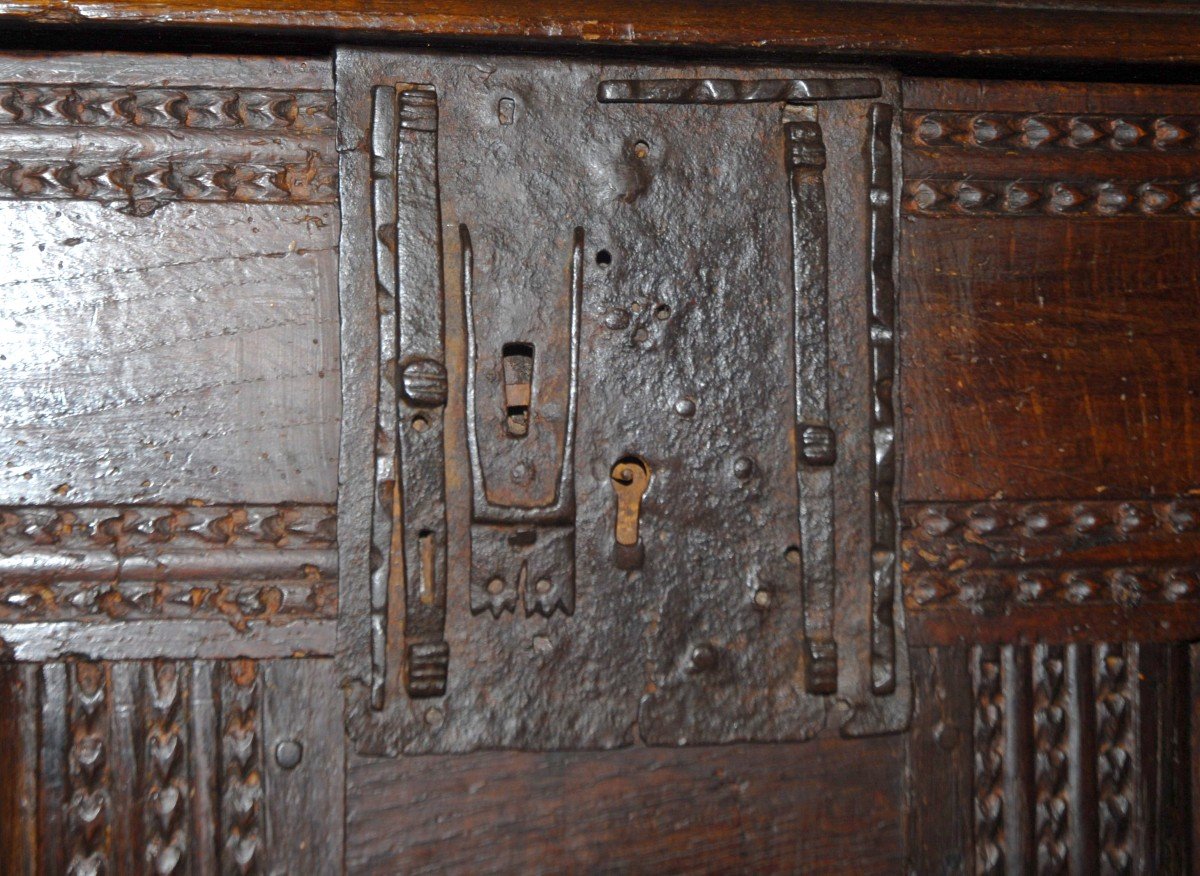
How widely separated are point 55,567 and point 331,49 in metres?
0.48

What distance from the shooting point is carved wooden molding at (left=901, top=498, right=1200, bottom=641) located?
862mm

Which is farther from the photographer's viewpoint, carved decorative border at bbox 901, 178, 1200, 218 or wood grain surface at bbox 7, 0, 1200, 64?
carved decorative border at bbox 901, 178, 1200, 218

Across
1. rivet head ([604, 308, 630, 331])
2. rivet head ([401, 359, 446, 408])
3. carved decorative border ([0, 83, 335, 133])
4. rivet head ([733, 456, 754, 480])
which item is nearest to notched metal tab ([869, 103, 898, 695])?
rivet head ([733, 456, 754, 480])

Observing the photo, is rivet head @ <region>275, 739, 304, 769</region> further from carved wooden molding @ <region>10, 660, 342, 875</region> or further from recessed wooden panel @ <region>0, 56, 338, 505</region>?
recessed wooden panel @ <region>0, 56, 338, 505</region>

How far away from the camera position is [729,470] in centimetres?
83

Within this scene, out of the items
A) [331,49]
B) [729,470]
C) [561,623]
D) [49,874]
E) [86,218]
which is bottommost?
[49,874]

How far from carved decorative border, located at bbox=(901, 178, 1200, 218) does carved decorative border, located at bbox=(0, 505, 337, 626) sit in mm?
593

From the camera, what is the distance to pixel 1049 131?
88 cm

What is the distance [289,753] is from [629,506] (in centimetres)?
35

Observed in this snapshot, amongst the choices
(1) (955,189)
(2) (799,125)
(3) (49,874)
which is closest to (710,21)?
(2) (799,125)

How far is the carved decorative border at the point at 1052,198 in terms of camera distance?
869 mm

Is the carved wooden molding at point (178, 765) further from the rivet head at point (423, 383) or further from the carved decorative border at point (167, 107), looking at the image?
the carved decorative border at point (167, 107)

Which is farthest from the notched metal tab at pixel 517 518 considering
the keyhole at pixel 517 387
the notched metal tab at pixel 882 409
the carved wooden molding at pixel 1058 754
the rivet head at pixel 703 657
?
the carved wooden molding at pixel 1058 754

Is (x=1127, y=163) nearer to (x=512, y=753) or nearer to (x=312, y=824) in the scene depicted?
(x=512, y=753)
